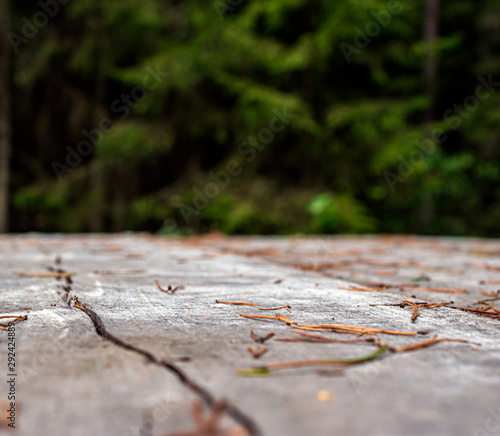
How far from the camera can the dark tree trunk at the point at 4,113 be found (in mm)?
8006

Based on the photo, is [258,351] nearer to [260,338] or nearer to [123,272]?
[260,338]

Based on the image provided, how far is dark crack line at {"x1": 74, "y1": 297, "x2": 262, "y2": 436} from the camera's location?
24.1 inches

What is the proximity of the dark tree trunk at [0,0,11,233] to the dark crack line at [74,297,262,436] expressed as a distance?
766 cm

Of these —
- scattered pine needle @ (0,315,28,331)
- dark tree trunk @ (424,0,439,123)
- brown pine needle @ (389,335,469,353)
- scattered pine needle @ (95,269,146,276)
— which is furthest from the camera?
dark tree trunk @ (424,0,439,123)

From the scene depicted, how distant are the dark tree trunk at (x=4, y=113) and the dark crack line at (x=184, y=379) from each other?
7657mm

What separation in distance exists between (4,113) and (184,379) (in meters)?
8.71

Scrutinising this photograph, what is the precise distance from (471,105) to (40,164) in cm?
759

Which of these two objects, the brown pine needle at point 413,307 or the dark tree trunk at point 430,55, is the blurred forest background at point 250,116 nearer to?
the dark tree trunk at point 430,55

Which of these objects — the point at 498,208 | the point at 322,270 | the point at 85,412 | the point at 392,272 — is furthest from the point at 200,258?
the point at 498,208

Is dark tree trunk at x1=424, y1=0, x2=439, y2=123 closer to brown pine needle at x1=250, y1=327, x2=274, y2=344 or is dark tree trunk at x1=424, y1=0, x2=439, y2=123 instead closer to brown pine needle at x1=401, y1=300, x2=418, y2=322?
brown pine needle at x1=401, y1=300, x2=418, y2=322

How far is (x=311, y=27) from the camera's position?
746cm

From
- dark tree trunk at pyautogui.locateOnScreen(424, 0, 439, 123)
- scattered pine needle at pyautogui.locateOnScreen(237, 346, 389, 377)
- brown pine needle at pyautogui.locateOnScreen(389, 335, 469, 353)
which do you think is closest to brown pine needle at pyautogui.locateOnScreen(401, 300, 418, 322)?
brown pine needle at pyautogui.locateOnScreen(389, 335, 469, 353)

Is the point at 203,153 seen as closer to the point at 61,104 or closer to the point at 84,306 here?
the point at 61,104

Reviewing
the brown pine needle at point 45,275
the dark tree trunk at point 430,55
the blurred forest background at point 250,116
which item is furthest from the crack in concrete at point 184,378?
the dark tree trunk at point 430,55
